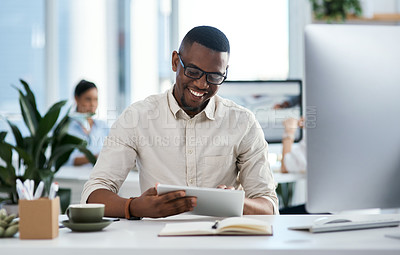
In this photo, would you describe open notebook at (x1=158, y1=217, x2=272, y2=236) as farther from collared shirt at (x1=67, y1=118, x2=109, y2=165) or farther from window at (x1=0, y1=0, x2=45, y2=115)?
window at (x1=0, y1=0, x2=45, y2=115)

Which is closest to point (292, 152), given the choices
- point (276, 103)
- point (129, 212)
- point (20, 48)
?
point (276, 103)

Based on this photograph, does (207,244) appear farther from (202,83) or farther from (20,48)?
(20,48)

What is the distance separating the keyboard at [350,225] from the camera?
1201mm

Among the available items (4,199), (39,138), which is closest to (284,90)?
(39,138)

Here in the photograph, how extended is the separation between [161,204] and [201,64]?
56 cm

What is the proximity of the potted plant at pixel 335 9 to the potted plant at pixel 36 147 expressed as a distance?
6.93 ft

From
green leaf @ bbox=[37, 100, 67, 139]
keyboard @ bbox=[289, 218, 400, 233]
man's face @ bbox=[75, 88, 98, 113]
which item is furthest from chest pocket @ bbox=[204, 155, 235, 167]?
man's face @ bbox=[75, 88, 98, 113]

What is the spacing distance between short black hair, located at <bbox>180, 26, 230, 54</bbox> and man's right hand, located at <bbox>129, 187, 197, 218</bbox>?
1.86 feet

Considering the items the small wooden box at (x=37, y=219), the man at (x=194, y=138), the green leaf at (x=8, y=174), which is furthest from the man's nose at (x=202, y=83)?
the green leaf at (x=8, y=174)

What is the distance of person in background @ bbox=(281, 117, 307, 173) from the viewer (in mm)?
3264

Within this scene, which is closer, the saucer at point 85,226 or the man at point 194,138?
the saucer at point 85,226

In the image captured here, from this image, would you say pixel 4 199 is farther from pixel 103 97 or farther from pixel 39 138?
pixel 103 97

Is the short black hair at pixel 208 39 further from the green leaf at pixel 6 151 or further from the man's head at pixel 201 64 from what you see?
the green leaf at pixel 6 151

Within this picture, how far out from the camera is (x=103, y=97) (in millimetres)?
5020
